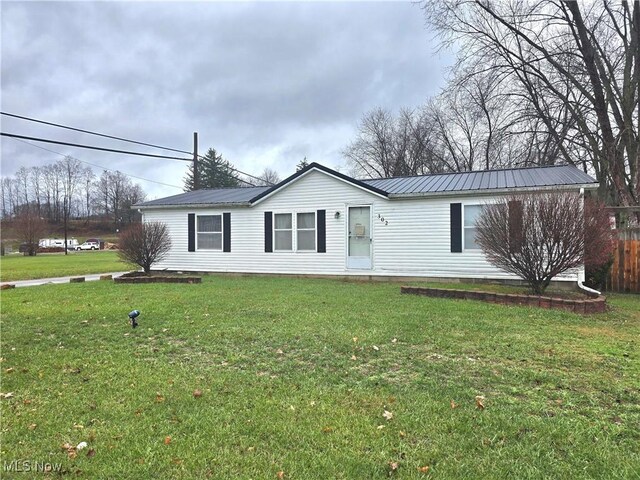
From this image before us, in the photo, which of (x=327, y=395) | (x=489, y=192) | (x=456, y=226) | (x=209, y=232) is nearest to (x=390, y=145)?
(x=209, y=232)

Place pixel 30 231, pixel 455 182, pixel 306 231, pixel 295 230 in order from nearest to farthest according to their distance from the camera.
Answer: pixel 455 182 < pixel 306 231 < pixel 295 230 < pixel 30 231

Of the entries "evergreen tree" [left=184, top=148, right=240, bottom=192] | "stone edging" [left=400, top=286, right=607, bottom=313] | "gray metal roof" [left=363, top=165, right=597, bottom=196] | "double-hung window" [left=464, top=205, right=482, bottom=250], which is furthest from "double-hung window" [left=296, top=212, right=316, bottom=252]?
"evergreen tree" [left=184, top=148, right=240, bottom=192]

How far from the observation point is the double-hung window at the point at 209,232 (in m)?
15.0

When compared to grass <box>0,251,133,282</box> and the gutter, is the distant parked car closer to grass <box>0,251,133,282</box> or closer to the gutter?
grass <box>0,251,133,282</box>

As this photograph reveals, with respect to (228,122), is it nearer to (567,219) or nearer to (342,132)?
(342,132)

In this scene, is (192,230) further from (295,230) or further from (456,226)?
(456,226)

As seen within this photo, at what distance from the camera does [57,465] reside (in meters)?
2.40

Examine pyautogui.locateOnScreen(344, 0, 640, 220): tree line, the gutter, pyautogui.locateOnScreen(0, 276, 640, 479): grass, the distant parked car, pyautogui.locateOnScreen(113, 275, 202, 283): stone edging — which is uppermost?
pyautogui.locateOnScreen(344, 0, 640, 220): tree line

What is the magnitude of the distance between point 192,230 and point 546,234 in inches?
472

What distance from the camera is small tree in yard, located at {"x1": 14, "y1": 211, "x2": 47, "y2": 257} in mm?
41250

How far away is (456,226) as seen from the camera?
467 inches

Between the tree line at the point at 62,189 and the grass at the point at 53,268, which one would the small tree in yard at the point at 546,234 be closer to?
the grass at the point at 53,268

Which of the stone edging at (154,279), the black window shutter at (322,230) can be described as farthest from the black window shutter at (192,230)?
the black window shutter at (322,230)

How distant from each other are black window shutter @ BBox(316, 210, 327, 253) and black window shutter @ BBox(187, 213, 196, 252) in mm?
5043
